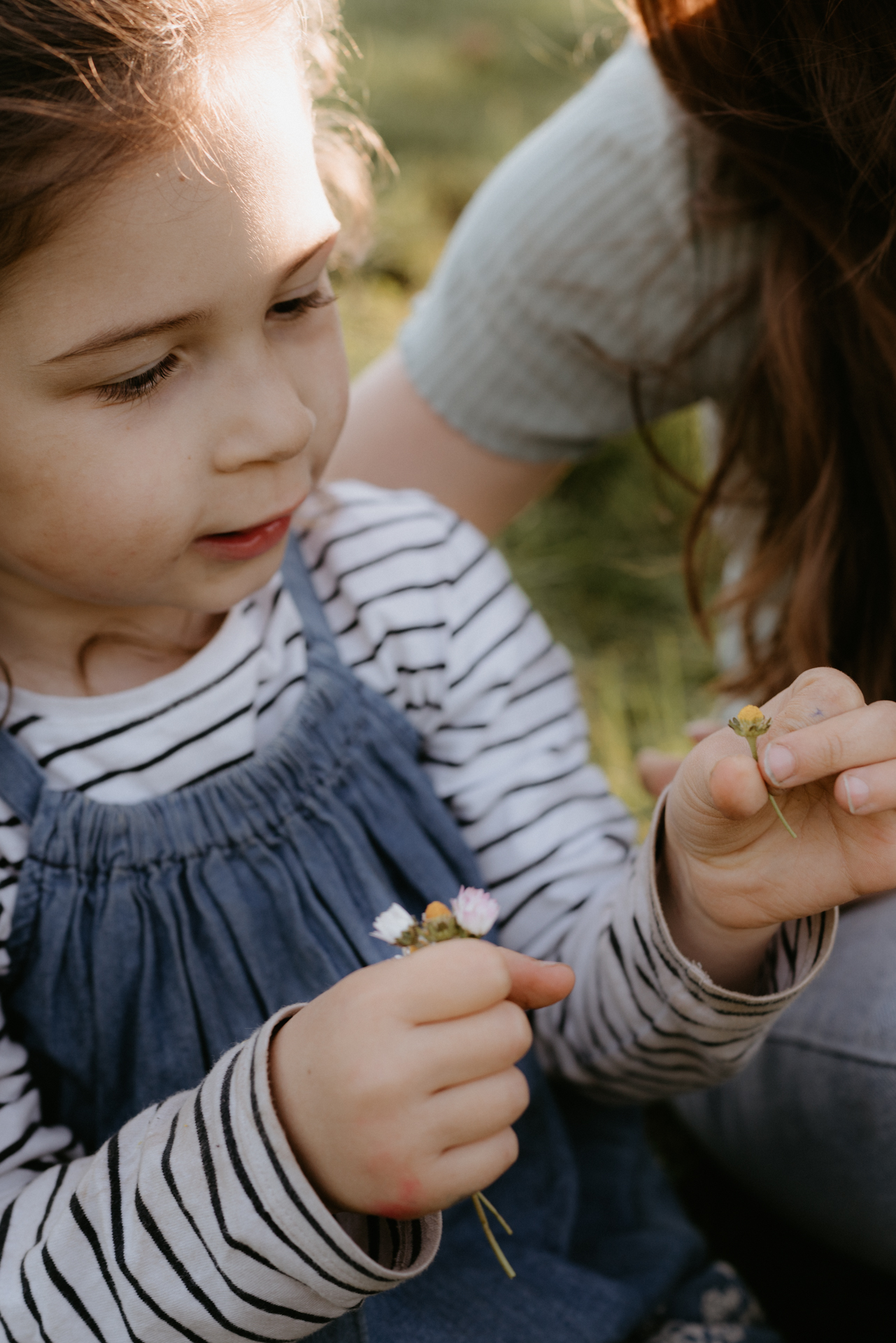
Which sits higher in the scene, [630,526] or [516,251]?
[516,251]

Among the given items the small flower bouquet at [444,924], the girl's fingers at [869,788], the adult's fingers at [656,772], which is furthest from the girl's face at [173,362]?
the adult's fingers at [656,772]

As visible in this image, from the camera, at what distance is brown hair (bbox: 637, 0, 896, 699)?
88 cm

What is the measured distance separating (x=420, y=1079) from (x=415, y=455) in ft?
2.90

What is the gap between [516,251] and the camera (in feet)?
4.24

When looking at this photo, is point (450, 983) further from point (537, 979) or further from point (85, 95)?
point (85, 95)

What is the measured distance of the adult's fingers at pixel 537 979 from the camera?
27.6 inches

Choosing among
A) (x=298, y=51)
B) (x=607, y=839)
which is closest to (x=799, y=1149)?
(x=607, y=839)

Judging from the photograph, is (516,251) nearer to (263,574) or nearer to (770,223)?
(770,223)

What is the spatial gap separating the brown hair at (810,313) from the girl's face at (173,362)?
1.16 ft

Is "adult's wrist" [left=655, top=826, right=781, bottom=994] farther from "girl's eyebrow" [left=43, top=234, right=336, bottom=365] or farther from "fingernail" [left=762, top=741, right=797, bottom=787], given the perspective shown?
"girl's eyebrow" [left=43, top=234, right=336, bottom=365]

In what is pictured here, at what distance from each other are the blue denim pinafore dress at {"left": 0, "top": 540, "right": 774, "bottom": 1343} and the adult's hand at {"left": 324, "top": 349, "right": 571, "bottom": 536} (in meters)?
0.41

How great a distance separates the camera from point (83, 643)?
0.94m

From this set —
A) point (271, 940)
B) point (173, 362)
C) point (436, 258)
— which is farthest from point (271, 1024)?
point (436, 258)

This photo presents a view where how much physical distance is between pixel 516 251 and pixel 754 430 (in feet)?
1.13
